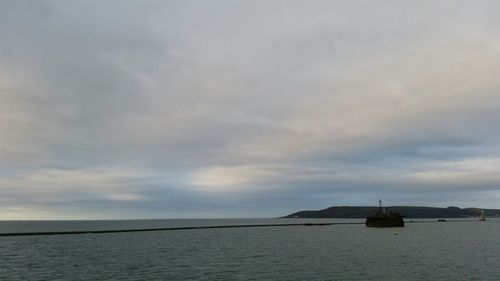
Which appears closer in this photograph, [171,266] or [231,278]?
[231,278]

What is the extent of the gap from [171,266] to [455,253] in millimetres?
53986

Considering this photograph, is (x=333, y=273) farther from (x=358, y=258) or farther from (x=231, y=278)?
(x=358, y=258)

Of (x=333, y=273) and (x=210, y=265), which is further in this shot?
(x=210, y=265)

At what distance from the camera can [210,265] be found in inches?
2702

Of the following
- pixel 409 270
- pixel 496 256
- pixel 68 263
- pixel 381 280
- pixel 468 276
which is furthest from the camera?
pixel 496 256

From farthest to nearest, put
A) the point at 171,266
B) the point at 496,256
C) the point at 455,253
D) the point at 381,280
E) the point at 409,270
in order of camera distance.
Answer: the point at 455,253 < the point at 496,256 < the point at 171,266 < the point at 409,270 < the point at 381,280

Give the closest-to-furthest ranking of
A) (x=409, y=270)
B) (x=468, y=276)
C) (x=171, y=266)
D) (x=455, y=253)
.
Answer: (x=468, y=276)
(x=409, y=270)
(x=171, y=266)
(x=455, y=253)

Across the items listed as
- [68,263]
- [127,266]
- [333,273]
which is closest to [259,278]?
[333,273]

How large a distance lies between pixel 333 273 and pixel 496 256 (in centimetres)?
3989

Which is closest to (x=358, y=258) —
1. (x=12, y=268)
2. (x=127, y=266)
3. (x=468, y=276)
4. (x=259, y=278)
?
(x=468, y=276)

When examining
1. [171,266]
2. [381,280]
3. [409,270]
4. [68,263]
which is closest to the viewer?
[381,280]

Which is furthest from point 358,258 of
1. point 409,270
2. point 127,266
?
point 127,266

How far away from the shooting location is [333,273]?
58.4 metres

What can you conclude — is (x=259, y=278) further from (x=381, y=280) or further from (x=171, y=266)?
(x=171, y=266)
